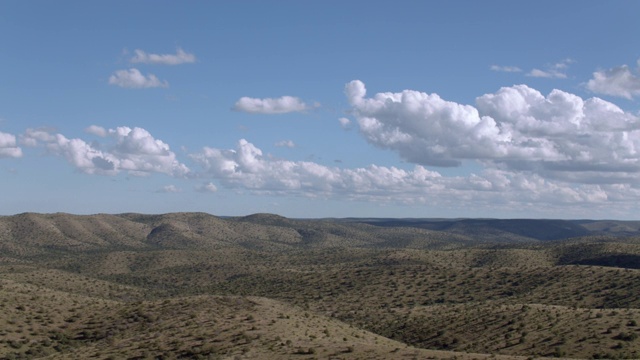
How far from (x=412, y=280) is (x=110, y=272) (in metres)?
90.8

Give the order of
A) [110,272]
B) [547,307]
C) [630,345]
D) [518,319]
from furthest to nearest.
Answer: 1. [110,272]
2. [547,307]
3. [518,319]
4. [630,345]

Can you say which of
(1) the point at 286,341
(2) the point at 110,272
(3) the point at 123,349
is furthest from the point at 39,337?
(2) the point at 110,272

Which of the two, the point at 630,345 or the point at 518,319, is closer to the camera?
the point at 630,345

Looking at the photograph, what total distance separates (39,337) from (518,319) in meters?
49.7

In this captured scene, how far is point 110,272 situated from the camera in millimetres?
179625

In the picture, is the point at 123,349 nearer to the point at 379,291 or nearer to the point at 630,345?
the point at 630,345

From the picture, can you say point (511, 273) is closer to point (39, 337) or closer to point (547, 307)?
point (547, 307)

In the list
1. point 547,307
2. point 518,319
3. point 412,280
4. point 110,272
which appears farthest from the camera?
point 110,272

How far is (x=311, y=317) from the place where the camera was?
7750 cm

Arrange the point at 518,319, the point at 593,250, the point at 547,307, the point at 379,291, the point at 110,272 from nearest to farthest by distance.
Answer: the point at 518,319 → the point at 547,307 → the point at 379,291 → the point at 593,250 → the point at 110,272

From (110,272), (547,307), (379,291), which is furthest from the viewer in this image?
(110,272)

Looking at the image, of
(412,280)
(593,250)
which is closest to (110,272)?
(412,280)

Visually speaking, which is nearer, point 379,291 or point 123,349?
→ point 123,349

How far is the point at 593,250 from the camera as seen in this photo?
6560 inches
